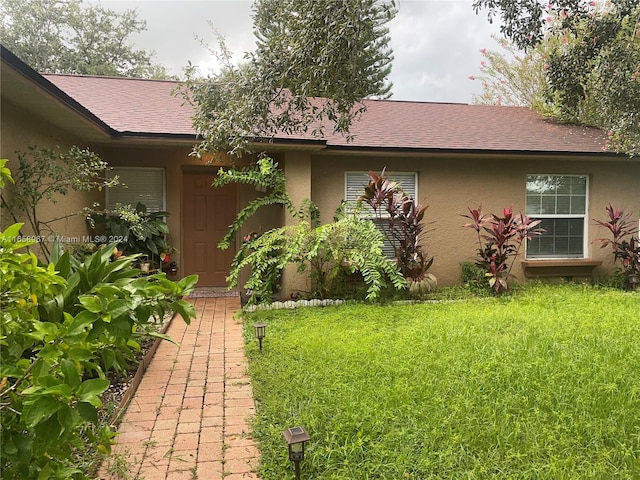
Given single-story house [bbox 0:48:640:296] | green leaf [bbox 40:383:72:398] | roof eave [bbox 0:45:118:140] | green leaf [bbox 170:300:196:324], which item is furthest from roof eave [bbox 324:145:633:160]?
green leaf [bbox 40:383:72:398]

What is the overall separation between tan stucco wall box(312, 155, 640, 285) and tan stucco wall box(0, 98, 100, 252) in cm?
396

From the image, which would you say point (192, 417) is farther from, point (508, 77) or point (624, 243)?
point (508, 77)

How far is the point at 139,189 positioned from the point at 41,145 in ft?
9.57

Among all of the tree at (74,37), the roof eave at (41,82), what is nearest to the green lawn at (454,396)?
the roof eave at (41,82)

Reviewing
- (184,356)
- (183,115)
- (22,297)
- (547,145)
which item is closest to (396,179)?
(547,145)

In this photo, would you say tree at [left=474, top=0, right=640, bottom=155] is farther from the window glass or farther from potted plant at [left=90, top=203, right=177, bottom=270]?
potted plant at [left=90, top=203, right=177, bottom=270]

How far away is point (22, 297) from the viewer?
6.13ft

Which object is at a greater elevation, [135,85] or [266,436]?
[135,85]

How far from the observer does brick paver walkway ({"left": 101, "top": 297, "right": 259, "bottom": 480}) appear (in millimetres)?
2863

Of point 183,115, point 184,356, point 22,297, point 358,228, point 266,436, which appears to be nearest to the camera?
point 22,297

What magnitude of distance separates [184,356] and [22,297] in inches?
135

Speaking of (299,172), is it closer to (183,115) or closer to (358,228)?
(358,228)

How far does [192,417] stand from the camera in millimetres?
3561

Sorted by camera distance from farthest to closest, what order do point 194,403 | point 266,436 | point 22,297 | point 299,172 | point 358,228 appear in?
point 299,172
point 358,228
point 194,403
point 266,436
point 22,297
